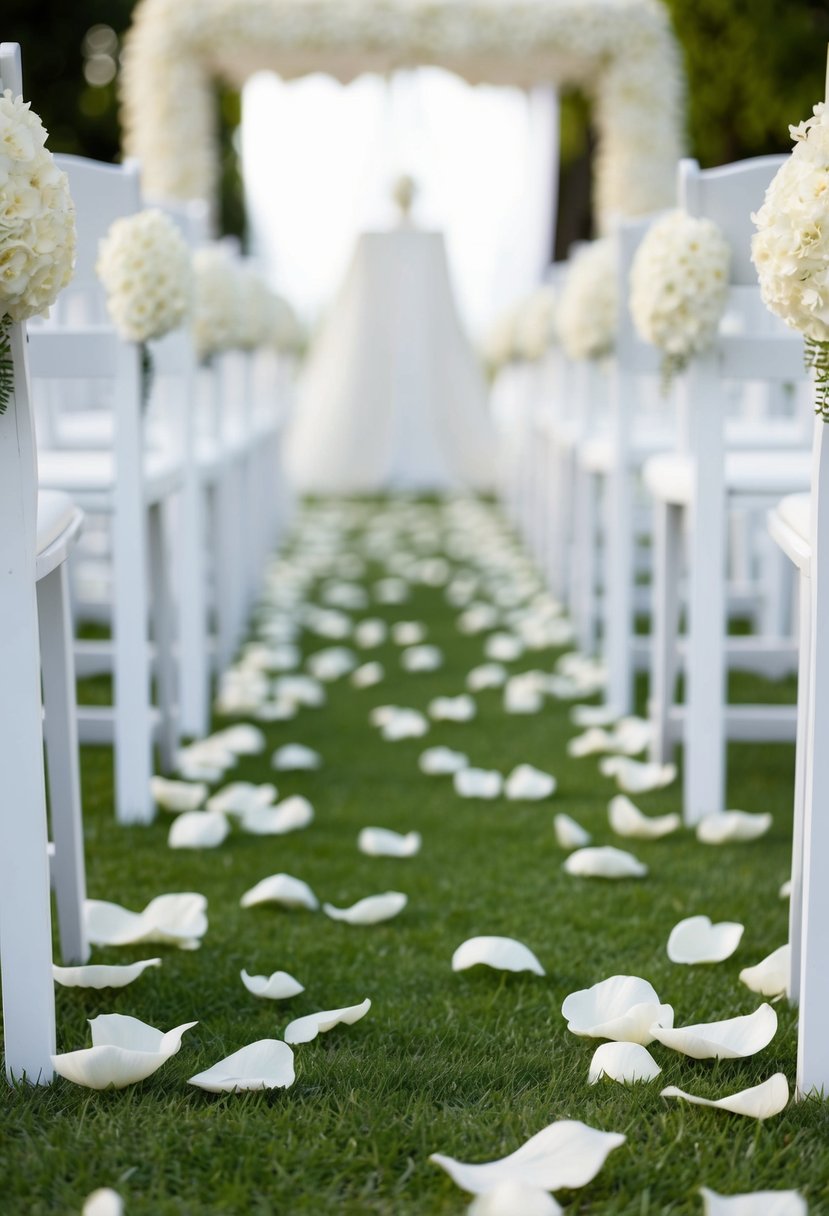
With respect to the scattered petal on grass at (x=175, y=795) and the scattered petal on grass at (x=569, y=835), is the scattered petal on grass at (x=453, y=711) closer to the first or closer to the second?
the scattered petal on grass at (x=175, y=795)

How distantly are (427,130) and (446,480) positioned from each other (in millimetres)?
3127

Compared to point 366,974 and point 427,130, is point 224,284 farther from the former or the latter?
point 427,130

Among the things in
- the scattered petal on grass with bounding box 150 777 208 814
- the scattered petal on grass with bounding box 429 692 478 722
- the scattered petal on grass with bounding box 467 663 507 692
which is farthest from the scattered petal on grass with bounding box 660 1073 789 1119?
the scattered petal on grass with bounding box 467 663 507 692

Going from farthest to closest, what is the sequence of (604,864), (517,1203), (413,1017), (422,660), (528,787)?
1. (422,660)
2. (528,787)
3. (604,864)
4. (413,1017)
5. (517,1203)

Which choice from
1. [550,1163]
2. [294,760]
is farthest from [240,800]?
[550,1163]

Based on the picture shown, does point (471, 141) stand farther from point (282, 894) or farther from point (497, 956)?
point (497, 956)

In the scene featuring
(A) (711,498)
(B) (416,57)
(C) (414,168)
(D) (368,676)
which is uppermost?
(B) (416,57)

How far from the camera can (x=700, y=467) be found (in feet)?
8.82

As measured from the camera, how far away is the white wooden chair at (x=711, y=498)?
2506 mm

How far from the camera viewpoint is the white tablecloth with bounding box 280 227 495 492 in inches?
361

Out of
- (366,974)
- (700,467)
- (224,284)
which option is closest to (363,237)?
(224,284)

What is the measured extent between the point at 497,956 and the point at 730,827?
0.85 metres

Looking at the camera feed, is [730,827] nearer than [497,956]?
No

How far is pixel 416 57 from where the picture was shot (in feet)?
29.7
